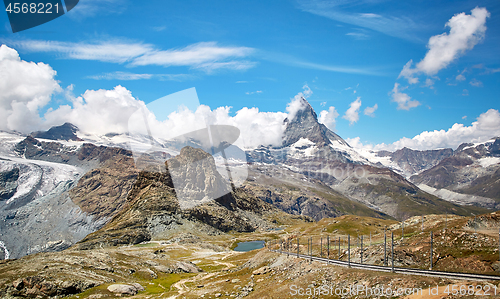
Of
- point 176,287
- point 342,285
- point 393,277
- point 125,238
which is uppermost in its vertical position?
point 393,277

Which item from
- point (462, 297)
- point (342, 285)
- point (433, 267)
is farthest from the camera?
point (433, 267)

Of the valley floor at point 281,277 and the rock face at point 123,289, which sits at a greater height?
the valley floor at point 281,277

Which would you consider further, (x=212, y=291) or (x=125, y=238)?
(x=125, y=238)

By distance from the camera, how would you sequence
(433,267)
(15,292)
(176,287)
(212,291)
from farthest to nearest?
(176,287), (212,291), (15,292), (433,267)

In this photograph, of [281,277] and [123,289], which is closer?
[281,277]

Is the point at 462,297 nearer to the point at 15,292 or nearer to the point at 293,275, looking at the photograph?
the point at 293,275

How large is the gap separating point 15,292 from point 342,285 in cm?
5430

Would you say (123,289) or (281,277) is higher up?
(281,277)

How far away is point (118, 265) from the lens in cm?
8256

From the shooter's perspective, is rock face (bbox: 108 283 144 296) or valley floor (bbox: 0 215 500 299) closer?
valley floor (bbox: 0 215 500 299)

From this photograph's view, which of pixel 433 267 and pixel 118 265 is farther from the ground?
pixel 433 267

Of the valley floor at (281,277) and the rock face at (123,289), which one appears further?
the rock face at (123,289)

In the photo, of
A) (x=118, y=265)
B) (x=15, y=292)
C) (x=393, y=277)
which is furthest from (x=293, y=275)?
(x=118, y=265)

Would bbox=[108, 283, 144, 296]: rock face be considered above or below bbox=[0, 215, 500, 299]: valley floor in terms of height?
below
